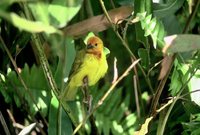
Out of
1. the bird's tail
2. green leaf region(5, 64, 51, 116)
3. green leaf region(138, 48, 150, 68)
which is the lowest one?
green leaf region(5, 64, 51, 116)

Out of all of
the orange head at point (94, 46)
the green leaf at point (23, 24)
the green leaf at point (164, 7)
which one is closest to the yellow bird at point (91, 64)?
the orange head at point (94, 46)

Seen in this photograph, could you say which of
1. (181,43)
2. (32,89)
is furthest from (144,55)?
(32,89)

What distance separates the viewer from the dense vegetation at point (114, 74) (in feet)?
2.46

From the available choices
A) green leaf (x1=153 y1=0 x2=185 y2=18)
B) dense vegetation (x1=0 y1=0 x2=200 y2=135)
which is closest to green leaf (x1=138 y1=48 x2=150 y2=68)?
dense vegetation (x1=0 y1=0 x2=200 y2=135)

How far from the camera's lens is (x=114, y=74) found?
2.43 feet

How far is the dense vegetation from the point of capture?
75 centimetres

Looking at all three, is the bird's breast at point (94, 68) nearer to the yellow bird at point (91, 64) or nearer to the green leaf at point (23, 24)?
the yellow bird at point (91, 64)

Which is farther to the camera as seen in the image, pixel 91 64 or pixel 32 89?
pixel 32 89

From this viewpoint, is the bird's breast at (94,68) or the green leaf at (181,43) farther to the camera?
the bird's breast at (94,68)

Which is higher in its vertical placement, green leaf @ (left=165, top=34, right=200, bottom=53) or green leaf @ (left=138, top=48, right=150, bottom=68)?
green leaf @ (left=165, top=34, right=200, bottom=53)

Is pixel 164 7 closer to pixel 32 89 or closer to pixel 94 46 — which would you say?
pixel 94 46

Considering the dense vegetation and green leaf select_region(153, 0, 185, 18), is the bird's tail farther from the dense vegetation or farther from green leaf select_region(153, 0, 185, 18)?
green leaf select_region(153, 0, 185, 18)

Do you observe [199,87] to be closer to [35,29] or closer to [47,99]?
A: [47,99]

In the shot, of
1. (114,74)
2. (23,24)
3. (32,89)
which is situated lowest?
(32,89)
